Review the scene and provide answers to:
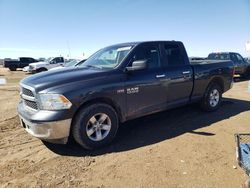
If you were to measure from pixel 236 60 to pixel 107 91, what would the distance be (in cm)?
1344

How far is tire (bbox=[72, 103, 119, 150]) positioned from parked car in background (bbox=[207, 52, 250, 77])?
40.8 feet

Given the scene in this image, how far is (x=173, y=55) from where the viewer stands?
18.9ft

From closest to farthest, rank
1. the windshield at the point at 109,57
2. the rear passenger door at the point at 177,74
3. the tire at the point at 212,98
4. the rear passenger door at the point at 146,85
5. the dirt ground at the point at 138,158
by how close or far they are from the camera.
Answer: the dirt ground at the point at 138,158
the rear passenger door at the point at 146,85
the windshield at the point at 109,57
the rear passenger door at the point at 177,74
the tire at the point at 212,98

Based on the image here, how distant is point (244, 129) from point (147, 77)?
2.44 metres

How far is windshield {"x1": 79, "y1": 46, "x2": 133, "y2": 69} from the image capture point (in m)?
4.98

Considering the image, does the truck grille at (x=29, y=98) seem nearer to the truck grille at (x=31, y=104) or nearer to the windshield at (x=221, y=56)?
the truck grille at (x=31, y=104)

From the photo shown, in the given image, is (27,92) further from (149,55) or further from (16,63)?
(16,63)

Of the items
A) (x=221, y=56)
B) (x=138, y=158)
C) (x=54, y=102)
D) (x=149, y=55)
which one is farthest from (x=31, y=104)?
(x=221, y=56)

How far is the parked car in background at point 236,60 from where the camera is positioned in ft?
49.2

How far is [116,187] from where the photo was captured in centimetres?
321

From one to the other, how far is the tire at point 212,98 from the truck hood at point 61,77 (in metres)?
3.30

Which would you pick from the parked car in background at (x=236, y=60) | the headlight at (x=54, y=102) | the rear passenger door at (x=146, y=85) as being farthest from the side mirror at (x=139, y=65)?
the parked car in background at (x=236, y=60)

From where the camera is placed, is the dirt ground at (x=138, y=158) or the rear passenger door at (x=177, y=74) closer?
the dirt ground at (x=138, y=158)

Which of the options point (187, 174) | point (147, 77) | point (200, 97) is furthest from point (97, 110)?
point (200, 97)
